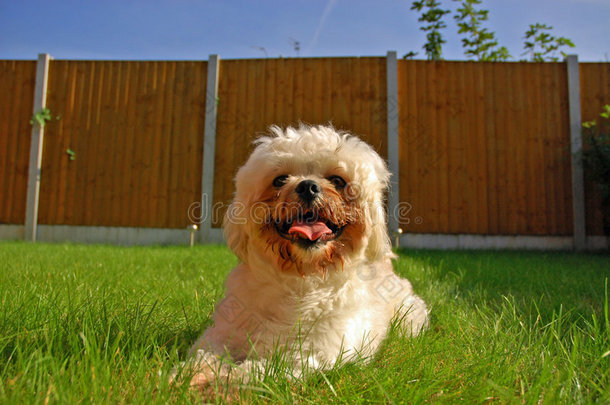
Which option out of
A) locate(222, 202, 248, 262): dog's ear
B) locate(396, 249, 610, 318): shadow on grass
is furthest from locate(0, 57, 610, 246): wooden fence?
locate(222, 202, 248, 262): dog's ear

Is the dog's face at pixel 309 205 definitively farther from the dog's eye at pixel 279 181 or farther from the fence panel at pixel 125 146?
the fence panel at pixel 125 146

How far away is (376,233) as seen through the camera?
202 centimetres

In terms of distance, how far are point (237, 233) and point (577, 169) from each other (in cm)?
758

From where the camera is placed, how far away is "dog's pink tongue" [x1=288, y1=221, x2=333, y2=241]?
1.73 meters

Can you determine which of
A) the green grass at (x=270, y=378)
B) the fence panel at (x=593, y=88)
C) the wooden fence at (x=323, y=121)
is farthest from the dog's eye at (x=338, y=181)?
the fence panel at (x=593, y=88)

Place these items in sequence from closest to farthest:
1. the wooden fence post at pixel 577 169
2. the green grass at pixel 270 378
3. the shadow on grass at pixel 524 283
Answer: the green grass at pixel 270 378 < the shadow on grass at pixel 524 283 < the wooden fence post at pixel 577 169

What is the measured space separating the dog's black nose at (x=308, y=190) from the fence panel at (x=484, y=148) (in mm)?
5988

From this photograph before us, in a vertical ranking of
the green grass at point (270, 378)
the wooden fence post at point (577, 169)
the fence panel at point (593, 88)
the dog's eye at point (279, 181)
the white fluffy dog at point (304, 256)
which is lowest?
the green grass at point (270, 378)

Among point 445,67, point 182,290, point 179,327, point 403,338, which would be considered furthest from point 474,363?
point 445,67

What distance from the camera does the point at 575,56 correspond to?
24.7ft

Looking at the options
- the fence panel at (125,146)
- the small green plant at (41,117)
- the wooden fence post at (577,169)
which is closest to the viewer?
the wooden fence post at (577,169)

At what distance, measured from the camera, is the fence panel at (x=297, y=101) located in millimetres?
7578

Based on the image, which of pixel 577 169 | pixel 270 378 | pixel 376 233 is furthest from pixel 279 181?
pixel 577 169

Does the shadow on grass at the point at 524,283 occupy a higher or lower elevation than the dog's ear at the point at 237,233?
lower
